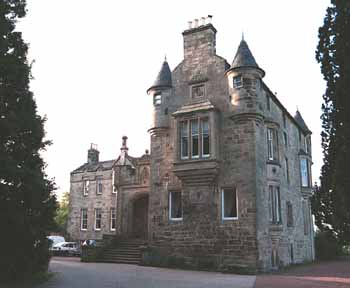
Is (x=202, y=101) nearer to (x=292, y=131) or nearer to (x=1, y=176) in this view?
(x=292, y=131)

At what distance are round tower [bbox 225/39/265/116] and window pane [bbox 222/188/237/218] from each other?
14.5 ft

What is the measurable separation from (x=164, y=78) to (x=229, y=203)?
8.91 metres

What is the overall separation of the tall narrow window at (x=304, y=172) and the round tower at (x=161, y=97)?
1303cm

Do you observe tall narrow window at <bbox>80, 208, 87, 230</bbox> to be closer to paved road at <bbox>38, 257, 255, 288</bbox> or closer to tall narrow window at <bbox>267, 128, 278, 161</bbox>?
paved road at <bbox>38, 257, 255, 288</bbox>

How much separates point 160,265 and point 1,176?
11.3m

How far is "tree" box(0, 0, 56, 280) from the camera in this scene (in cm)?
1411

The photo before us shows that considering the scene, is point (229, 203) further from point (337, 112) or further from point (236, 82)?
point (337, 112)

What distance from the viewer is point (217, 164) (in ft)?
72.8

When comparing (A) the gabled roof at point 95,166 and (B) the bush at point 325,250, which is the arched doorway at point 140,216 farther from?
(B) the bush at point 325,250

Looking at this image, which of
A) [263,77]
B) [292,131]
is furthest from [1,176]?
[292,131]

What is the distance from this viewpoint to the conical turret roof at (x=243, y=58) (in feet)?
73.4

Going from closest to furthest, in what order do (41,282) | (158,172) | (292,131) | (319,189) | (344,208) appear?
(344,208)
(41,282)
(319,189)
(158,172)
(292,131)

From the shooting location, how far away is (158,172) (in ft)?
80.6

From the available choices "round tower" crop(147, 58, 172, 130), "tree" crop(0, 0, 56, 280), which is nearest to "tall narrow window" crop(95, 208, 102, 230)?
"round tower" crop(147, 58, 172, 130)
